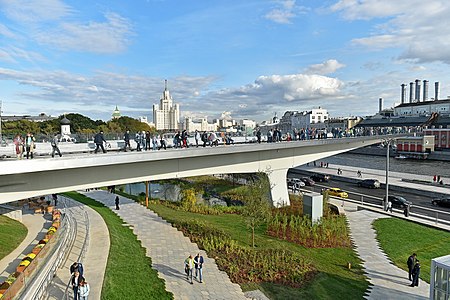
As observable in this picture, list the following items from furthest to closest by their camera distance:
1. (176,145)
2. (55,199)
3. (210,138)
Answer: (55,199) → (210,138) → (176,145)

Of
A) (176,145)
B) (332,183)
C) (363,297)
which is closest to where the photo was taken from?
(363,297)

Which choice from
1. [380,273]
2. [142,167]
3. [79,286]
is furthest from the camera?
[142,167]

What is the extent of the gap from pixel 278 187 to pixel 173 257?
13.5 metres

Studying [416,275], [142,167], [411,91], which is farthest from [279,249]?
[411,91]

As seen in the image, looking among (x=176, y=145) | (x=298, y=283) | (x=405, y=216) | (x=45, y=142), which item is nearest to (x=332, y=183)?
(x=405, y=216)

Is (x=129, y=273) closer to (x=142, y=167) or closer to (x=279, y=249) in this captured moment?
(x=142, y=167)

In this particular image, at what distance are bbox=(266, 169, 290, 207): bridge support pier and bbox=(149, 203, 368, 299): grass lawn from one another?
15.8ft

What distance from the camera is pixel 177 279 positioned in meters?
12.8

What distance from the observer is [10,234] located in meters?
16.5

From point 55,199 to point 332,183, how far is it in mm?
29730

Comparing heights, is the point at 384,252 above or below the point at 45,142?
below

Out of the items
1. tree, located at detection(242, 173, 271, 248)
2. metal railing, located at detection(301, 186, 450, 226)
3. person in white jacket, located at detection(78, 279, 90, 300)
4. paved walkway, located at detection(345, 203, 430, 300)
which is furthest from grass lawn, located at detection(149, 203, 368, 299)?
metal railing, located at detection(301, 186, 450, 226)

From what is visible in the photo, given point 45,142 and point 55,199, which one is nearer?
point 45,142

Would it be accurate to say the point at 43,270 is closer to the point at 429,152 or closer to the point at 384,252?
the point at 384,252
